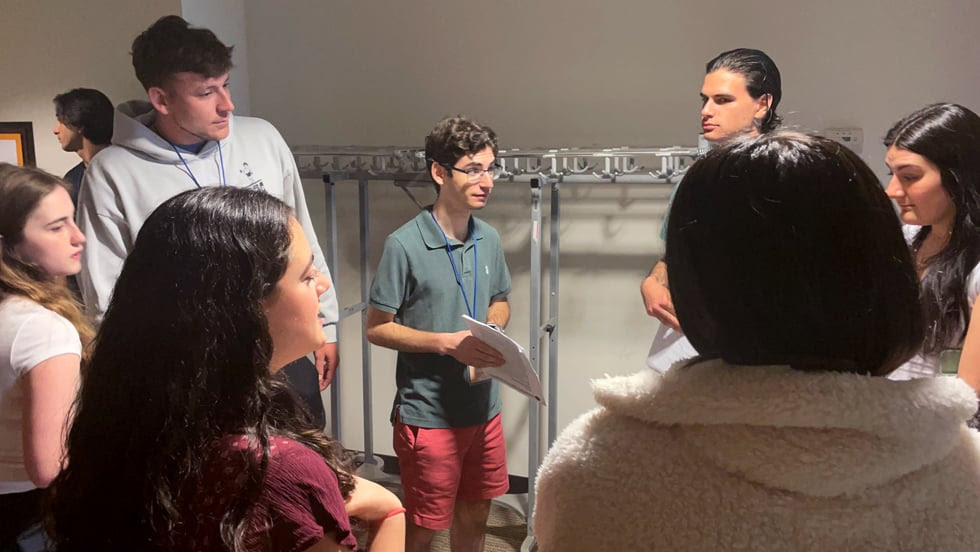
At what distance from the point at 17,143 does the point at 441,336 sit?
2177 mm

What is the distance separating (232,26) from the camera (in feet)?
10.2

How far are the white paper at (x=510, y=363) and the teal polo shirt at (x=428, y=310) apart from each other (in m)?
0.14

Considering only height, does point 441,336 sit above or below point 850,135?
below

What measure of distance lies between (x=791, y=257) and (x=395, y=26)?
2.72m

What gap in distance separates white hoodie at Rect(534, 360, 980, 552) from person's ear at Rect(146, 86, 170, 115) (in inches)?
66.7

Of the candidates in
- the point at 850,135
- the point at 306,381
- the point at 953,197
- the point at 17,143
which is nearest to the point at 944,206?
the point at 953,197

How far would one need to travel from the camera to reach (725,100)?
2.23 metres

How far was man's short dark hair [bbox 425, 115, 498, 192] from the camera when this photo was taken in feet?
7.48

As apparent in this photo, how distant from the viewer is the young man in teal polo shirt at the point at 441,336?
2.24 m

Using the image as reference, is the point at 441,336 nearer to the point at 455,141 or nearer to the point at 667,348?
the point at 455,141

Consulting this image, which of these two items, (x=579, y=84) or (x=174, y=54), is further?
(x=579, y=84)

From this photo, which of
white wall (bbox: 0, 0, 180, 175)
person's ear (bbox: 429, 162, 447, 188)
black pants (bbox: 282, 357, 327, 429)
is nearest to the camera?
black pants (bbox: 282, 357, 327, 429)

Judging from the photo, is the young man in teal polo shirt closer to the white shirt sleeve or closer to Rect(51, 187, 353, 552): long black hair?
the white shirt sleeve

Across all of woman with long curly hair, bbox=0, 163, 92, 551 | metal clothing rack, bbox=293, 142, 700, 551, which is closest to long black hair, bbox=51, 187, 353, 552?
woman with long curly hair, bbox=0, 163, 92, 551
